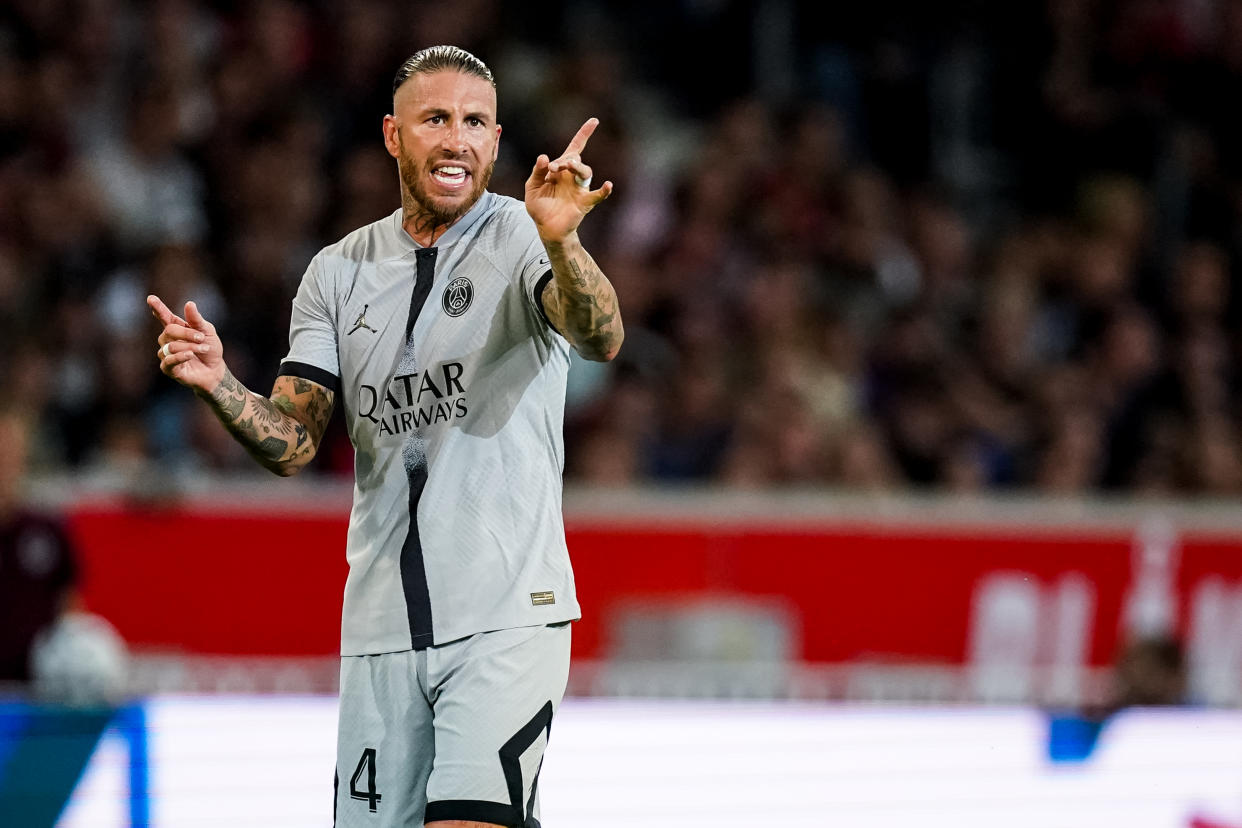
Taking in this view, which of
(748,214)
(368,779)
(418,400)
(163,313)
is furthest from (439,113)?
(748,214)

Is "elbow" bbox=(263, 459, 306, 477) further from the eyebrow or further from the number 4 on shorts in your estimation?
the eyebrow

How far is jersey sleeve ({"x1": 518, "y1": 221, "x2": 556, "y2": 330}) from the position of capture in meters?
4.14

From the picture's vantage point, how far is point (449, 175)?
4293mm

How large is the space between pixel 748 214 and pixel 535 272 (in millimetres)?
7338

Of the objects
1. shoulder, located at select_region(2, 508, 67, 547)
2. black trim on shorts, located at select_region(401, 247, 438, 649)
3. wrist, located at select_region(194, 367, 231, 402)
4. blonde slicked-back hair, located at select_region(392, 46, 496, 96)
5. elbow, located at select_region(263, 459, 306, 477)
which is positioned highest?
blonde slicked-back hair, located at select_region(392, 46, 496, 96)

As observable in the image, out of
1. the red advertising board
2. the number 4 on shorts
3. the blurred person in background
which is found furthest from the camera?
the red advertising board

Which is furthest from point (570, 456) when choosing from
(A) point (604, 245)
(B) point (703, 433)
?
(A) point (604, 245)

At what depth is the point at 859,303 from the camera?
37.1ft

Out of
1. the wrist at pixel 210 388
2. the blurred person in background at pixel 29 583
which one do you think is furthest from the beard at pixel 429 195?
the blurred person in background at pixel 29 583

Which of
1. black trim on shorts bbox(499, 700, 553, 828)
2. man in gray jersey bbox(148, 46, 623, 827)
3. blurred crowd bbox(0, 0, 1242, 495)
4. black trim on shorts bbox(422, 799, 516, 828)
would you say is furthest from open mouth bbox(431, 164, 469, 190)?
blurred crowd bbox(0, 0, 1242, 495)

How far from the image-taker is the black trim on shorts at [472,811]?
403 cm

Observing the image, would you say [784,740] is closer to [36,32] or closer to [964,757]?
[964,757]

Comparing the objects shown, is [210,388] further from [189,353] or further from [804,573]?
[804,573]

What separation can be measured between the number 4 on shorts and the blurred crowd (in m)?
5.25
